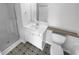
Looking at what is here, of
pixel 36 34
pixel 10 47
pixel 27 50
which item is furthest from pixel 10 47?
pixel 36 34

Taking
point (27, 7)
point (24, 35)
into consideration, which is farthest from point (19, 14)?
point (24, 35)

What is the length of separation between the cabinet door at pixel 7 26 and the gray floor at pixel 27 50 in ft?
0.89

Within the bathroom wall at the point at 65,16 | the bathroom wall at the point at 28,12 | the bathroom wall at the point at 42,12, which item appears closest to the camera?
the bathroom wall at the point at 65,16

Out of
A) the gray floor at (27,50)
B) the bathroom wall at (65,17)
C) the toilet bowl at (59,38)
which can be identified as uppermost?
the bathroom wall at (65,17)

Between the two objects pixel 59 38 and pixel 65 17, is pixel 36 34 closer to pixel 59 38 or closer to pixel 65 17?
pixel 59 38

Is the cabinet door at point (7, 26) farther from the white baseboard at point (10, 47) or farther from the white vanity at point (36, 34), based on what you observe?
the white vanity at point (36, 34)

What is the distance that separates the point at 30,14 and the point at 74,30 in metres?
1.37

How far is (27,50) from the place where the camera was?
6.56ft

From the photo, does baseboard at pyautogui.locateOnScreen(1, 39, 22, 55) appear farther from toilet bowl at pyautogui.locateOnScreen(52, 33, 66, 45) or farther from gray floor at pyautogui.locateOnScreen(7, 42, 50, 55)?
toilet bowl at pyautogui.locateOnScreen(52, 33, 66, 45)

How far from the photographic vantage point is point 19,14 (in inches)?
74.7

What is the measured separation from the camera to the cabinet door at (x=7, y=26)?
1.71 meters

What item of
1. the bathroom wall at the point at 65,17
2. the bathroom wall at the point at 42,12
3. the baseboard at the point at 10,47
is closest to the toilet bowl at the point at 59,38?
the bathroom wall at the point at 65,17

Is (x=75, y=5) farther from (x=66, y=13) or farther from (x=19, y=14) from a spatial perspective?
(x=19, y=14)

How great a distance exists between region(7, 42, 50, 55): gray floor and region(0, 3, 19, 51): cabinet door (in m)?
0.27
